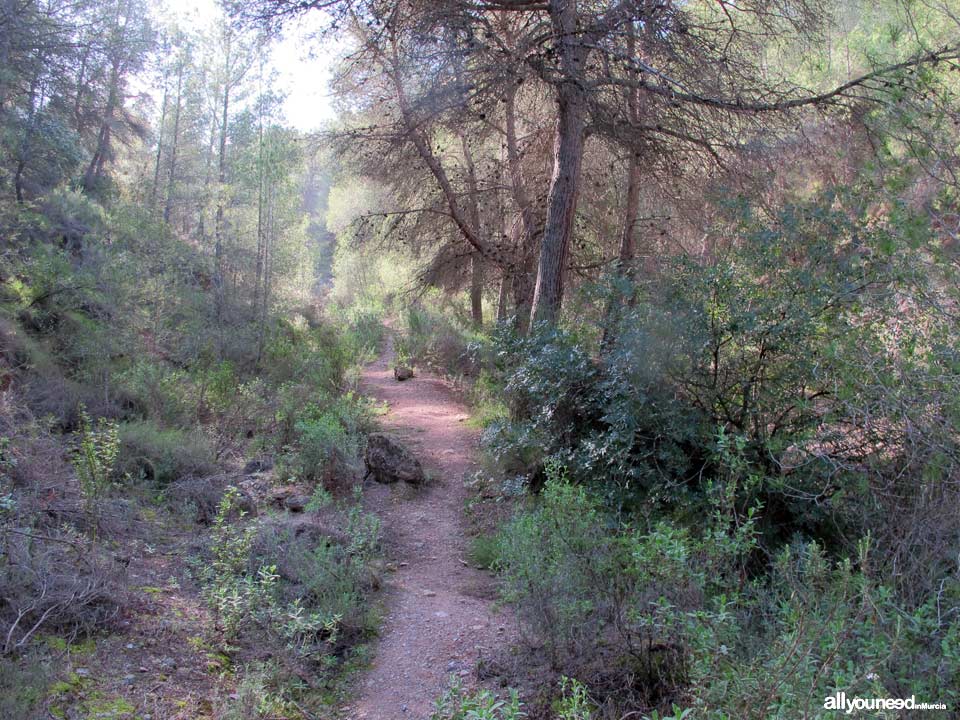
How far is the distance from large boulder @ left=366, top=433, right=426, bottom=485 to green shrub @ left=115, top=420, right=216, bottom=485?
1908 mm

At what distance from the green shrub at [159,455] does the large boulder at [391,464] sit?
1.91 meters

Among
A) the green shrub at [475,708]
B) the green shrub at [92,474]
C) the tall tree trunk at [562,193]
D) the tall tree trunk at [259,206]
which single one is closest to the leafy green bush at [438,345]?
the tall tree trunk at [259,206]

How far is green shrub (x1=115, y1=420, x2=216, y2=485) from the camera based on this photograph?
7215 millimetres

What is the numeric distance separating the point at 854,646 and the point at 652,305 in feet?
12.0

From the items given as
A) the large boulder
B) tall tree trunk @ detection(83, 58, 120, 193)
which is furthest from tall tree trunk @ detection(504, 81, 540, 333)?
tall tree trunk @ detection(83, 58, 120, 193)

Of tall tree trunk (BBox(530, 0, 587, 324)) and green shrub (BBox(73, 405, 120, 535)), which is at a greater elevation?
tall tree trunk (BBox(530, 0, 587, 324))

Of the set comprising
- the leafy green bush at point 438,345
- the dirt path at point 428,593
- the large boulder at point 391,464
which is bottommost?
the dirt path at point 428,593

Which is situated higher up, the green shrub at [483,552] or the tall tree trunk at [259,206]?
the tall tree trunk at [259,206]

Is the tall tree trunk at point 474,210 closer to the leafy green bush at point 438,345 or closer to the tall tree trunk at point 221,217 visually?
the leafy green bush at point 438,345

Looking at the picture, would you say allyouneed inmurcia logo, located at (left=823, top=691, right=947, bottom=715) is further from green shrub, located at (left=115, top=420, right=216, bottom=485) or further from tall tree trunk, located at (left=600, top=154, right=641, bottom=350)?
green shrub, located at (left=115, top=420, right=216, bottom=485)

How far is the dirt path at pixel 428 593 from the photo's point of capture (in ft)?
13.7

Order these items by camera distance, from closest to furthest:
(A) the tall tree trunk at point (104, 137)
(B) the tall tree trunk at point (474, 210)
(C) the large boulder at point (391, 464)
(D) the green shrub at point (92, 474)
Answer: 1. (D) the green shrub at point (92, 474)
2. (C) the large boulder at point (391, 464)
3. (B) the tall tree trunk at point (474, 210)
4. (A) the tall tree trunk at point (104, 137)

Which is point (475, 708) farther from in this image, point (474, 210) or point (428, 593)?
point (474, 210)

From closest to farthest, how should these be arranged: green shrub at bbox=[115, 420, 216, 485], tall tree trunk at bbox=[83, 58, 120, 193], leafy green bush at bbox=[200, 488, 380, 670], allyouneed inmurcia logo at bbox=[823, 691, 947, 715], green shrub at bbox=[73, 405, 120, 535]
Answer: allyouneed inmurcia logo at bbox=[823, 691, 947, 715] → leafy green bush at bbox=[200, 488, 380, 670] → green shrub at bbox=[73, 405, 120, 535] → green shrub at bbox=[115, 420, 216, 485] → tall tree trunk at bbox=[83, 58, 120, 193]
